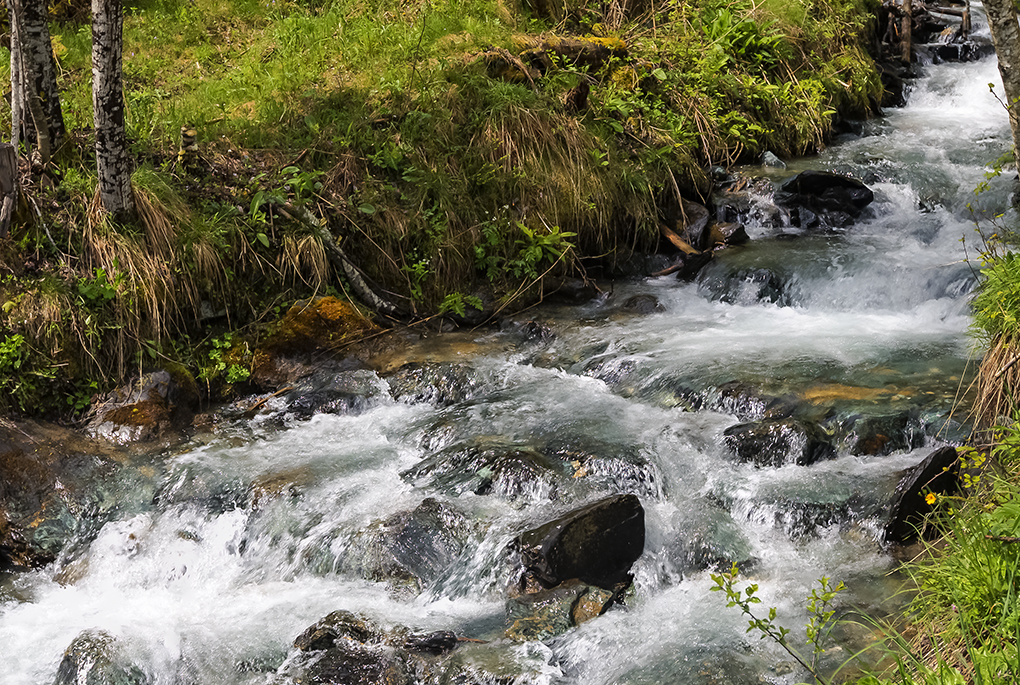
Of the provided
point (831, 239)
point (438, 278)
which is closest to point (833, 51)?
point (831, 239)

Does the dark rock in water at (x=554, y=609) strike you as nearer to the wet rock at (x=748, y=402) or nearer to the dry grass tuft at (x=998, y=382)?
the wet rock at (x=748, y=402)

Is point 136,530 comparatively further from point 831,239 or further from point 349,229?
point 831,239

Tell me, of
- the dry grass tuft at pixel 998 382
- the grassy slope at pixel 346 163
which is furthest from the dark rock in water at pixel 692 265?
the dry grass tuft at pixel 998 382

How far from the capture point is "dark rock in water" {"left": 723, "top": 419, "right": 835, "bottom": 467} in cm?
491

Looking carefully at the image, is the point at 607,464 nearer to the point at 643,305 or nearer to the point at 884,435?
the point at 884,435

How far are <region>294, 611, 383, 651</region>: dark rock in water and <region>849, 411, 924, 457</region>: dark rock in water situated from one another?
2.87m

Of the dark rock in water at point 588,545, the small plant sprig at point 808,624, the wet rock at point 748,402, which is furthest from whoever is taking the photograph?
the wet rock at point 748,402

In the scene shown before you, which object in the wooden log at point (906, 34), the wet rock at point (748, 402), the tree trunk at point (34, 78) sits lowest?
the wet rock at point (748, 402)

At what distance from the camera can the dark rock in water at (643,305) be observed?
7082mm

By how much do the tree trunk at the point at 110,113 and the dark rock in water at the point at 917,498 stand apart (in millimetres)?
5127

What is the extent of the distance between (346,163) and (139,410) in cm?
252

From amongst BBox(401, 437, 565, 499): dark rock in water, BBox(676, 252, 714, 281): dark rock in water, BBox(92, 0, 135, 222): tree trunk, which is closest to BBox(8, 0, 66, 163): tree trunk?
BBox(92, 0, 135, 222): tree trunk

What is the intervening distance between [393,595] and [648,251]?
4.41 m

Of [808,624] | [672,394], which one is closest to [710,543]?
[808,624]
